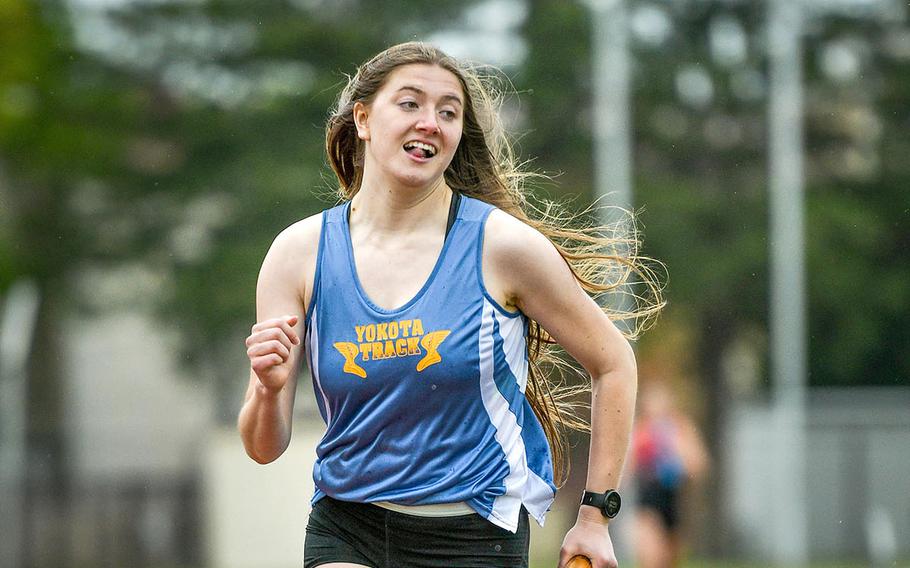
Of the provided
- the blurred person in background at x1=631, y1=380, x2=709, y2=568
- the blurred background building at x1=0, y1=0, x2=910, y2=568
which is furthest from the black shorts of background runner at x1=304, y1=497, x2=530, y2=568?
the blurred background building at x1=0, y1=0, x2=910, y2=568

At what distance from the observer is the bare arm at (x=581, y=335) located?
391cm

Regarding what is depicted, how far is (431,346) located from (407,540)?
1.54 ft

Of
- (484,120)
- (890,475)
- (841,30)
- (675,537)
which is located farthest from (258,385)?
(841,30)

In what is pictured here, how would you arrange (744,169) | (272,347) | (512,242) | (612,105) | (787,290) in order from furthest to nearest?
(744,169), (787,290), (612,105), (512,242), (272,347)

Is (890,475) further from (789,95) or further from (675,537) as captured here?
(675,537)

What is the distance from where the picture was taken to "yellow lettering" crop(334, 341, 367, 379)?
3.83m

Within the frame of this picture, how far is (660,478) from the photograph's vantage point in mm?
11633

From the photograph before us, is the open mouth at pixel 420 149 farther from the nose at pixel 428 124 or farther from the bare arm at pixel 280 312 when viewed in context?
the bare arm at pixel 280 312

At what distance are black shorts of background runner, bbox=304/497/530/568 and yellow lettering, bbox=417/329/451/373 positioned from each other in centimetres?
37

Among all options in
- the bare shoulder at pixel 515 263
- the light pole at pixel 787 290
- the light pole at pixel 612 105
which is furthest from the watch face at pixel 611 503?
the light pole at pixel 787 290

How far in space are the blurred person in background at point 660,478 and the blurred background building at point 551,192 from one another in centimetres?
1011

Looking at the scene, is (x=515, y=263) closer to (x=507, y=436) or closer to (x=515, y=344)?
(x=515, y=344)

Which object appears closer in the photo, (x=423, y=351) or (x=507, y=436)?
(x=423, y=351)

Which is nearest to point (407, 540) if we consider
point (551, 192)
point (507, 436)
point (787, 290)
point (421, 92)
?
point (507, 436)
